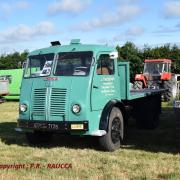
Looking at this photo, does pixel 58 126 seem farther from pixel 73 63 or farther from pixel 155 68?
pixel 155 68

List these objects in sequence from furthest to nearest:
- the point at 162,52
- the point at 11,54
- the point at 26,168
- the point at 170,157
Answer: the point at 11,54
the point at 162,52
the point at 170,157
the point at 26,168

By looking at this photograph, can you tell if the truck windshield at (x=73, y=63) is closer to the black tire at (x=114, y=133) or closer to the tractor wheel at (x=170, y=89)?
the black tire at (x=114, y=133)

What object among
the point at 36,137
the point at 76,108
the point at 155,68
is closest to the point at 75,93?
the point at 76,108

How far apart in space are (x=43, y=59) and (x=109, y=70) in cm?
148

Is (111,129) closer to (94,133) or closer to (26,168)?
(94,133)

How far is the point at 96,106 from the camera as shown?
9.71 meters

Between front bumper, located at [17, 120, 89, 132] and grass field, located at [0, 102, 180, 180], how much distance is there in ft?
1.60

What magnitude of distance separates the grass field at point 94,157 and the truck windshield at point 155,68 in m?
12.3

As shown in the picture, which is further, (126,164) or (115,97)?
(115,97)

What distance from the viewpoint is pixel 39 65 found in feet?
34.4

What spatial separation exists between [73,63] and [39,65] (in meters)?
0.90

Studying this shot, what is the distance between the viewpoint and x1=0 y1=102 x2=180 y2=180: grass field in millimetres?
7699

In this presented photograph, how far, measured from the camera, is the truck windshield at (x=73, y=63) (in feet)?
32.3

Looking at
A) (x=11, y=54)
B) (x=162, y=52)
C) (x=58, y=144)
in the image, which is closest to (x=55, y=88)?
(x=58, y=144)
